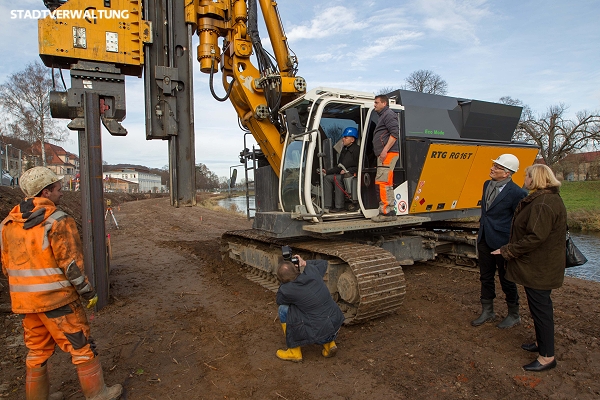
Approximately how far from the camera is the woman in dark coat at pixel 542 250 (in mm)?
3395

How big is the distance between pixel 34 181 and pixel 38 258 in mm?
575

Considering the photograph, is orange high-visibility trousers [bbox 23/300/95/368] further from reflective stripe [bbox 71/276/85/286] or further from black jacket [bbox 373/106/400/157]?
black jacket [bbox 373/106/400/157]

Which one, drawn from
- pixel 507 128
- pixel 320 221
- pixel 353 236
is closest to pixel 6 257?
pixel 320 221

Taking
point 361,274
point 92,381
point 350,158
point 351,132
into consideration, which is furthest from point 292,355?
point 351,132

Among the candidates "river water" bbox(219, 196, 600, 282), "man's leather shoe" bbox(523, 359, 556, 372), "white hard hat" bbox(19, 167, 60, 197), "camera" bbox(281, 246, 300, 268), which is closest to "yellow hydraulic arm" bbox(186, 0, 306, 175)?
"camera" bbox(281, 246, 300, 268)

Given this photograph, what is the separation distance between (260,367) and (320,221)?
2164 mm

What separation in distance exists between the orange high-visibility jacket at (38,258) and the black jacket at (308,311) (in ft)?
5.54

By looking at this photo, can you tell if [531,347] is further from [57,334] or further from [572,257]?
[57,334]

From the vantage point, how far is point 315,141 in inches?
214

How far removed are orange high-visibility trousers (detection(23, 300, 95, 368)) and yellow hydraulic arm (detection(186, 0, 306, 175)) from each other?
427 centimetres

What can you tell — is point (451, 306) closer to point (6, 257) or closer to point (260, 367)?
point (260, 367)

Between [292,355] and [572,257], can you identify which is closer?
[572,257]

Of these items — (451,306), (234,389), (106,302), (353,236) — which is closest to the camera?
→ (234,389)

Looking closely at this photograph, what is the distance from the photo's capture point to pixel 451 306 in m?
5.16
